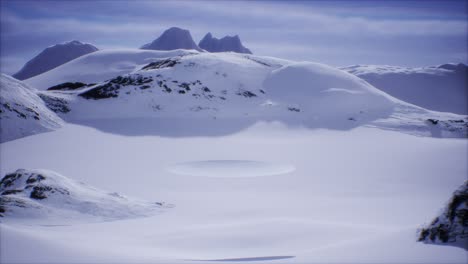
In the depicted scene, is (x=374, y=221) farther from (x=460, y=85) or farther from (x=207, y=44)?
(x=207, y=44)

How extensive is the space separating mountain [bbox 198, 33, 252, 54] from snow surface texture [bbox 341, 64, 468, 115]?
188ft

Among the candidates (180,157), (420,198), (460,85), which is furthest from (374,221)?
(460,85)

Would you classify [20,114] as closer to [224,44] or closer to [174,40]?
[174,40]

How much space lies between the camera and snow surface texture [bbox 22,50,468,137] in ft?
116

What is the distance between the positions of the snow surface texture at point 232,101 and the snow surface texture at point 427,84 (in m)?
84.6

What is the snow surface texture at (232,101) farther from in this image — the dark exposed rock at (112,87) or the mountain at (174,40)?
the mountain at (174,40)

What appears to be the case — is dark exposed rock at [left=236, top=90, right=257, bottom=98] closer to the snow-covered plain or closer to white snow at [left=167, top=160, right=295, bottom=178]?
the snow-covered plain

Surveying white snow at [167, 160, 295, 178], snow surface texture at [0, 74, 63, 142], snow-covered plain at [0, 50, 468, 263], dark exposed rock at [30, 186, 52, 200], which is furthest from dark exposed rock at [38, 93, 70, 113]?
dark exposed rock at [30, 186, 52, 200]

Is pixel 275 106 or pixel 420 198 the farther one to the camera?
pixel 275 106

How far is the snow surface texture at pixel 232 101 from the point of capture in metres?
35.2

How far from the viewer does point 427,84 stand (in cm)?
13012

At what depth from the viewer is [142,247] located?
831cm

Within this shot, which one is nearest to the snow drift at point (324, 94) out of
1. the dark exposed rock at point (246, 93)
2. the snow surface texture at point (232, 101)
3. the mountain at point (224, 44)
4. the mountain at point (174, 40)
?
the snow surface texture at point (232, 101)

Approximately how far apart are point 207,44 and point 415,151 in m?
162
